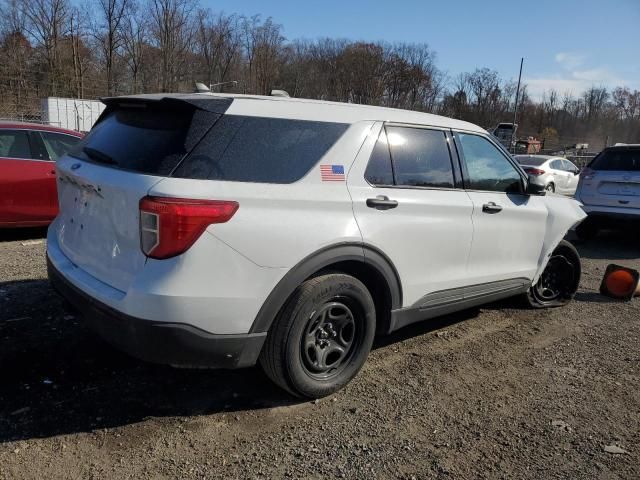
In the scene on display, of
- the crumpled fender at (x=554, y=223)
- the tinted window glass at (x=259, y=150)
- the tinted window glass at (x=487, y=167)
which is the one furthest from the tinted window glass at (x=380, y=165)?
the crumpled fender at (x=554, y=223)

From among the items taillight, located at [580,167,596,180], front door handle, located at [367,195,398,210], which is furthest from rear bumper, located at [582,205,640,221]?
front door handle, located at [367,195,398,210]

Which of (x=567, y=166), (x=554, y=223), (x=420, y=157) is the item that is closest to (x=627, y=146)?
(x=554, y=223)

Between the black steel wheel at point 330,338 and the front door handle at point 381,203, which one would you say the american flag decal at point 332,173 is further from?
the black steel wheel at point 330,338

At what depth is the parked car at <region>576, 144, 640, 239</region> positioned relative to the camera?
8453 millimetres

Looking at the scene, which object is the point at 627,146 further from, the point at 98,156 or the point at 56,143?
the point at 56,143

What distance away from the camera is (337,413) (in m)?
3.23

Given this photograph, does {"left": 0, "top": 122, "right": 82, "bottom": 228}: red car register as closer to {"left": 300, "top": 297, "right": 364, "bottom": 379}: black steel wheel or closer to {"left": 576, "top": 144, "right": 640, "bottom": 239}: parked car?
{"left": 300, "top": 297, "right": 364, "bottom": 379}: black steel wheel

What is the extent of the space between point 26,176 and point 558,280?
6.56 m

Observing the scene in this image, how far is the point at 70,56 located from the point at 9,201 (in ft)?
136

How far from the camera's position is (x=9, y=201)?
22.2 feet

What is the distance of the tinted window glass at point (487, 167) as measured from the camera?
4168 mm

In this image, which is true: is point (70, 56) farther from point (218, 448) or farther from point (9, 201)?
point (218, 448)

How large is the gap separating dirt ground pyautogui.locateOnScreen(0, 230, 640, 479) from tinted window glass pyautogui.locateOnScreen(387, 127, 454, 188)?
136cm

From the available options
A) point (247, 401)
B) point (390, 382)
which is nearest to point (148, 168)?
point (247, 401)
